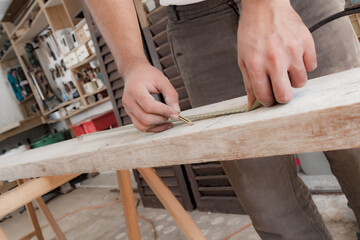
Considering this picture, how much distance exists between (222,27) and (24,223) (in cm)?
388

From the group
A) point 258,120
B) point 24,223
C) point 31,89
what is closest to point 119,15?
point 258,120

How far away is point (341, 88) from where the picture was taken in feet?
1.39

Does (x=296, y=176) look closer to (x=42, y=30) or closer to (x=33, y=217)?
(x=33, y=217)

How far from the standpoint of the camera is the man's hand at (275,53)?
0.43 meters

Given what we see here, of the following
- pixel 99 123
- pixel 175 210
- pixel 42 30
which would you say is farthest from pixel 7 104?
pixel 175 210

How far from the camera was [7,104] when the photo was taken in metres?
5.93

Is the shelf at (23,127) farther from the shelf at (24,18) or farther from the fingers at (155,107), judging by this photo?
the fingers at (155,107)

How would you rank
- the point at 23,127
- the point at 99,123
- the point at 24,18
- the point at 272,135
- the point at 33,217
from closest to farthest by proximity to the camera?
the point at 272,135
the point at 33,217
the point at 99,123
the point at 24,18
the point at 23,127

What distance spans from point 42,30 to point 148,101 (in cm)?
501

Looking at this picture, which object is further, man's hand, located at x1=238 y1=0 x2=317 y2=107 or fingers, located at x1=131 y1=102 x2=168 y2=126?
fingers, located at x1=131 y1=102 x2=168 y2=126

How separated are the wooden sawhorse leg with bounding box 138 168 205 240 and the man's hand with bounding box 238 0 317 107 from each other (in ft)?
2.43

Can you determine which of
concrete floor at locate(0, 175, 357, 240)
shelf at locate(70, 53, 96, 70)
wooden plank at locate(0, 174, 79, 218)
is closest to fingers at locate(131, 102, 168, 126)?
wooden plank at locate(0, 174, 79, 218)

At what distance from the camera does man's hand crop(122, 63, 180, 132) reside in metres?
0.63

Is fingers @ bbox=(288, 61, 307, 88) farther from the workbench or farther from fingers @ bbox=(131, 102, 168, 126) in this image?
fingers @ bbox=(131, 102, 168, 126)
